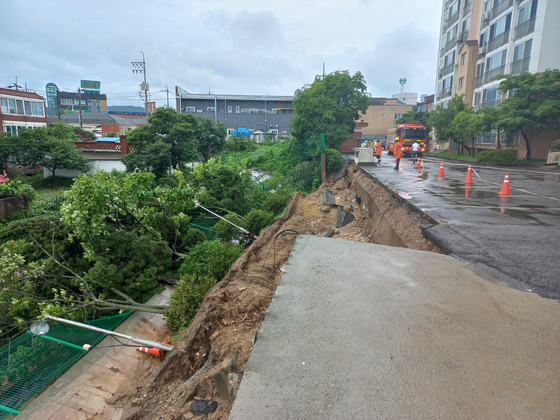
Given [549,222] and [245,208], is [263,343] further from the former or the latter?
[245,208]

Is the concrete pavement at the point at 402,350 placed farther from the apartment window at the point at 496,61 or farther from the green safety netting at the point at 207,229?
the apartment window at the point at 496,61

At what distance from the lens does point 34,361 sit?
6.86 meters

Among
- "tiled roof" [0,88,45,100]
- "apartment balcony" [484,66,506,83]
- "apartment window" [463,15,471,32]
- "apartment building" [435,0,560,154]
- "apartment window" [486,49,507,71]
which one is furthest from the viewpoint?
"apartment window" [463,15,471,32]

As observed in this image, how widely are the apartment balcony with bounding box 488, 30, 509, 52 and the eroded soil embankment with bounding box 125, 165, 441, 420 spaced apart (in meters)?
30.0

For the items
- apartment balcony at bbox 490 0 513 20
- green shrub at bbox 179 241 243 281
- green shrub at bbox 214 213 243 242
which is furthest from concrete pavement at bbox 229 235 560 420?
apartment balcony at bbox 490 0 513 20

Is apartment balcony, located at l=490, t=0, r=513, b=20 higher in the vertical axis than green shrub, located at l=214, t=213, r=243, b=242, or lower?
higher

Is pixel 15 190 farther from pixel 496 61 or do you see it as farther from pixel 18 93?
pixel 496 61

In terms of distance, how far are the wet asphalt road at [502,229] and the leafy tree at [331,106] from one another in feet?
49.5

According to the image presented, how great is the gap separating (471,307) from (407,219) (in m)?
5.03

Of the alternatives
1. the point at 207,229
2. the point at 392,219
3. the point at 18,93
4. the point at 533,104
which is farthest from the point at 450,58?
the point at 18,93

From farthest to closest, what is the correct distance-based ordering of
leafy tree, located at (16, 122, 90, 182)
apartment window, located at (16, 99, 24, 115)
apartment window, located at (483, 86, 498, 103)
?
apartment window, located at (16, 99, 24, 115), apartment window, located at (483, 86, 498, 103), leafy tree, located at (16, 122, 90, 182)

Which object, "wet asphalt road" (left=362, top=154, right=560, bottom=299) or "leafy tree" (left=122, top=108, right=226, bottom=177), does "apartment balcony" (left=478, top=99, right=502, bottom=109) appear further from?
"leafy tree" (left=122, top=108, right=226, bottom=177)

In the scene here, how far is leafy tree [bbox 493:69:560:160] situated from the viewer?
21.9 m

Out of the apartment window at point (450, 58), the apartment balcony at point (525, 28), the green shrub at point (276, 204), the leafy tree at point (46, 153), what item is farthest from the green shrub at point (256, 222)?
the apartment window at point (450, 58)
